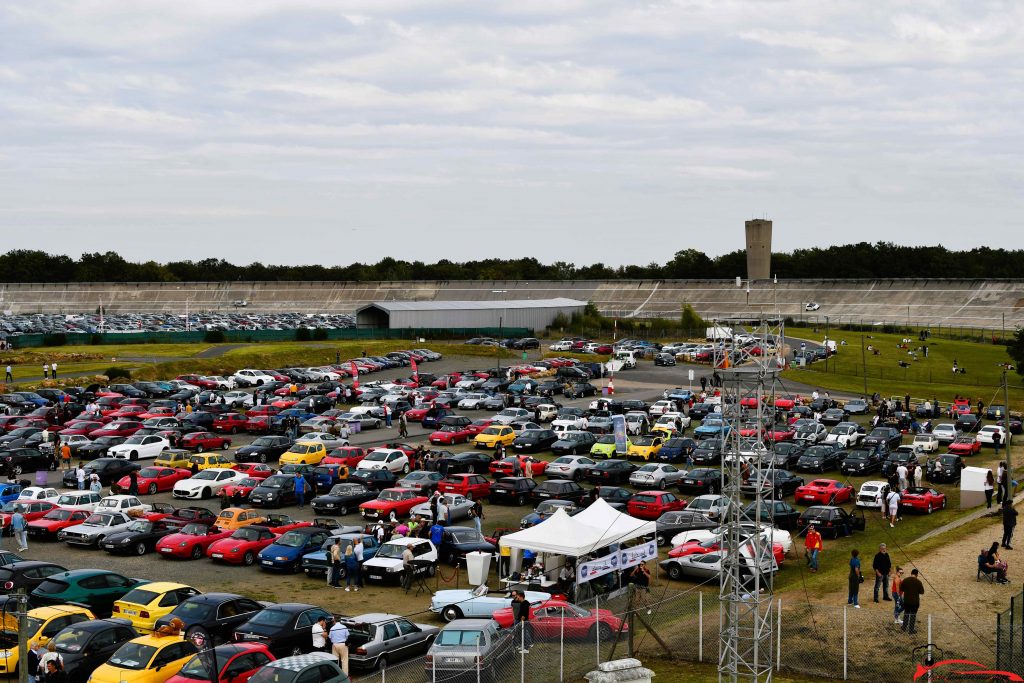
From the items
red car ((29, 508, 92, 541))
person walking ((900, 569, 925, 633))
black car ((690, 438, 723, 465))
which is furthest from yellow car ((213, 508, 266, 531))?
black car ((690, 438, 723, 465))

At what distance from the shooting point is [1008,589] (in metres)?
26.3

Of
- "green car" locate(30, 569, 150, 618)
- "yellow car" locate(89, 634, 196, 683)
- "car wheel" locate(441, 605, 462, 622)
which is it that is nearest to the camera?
"yellow car" locate(89, 634, 196, 683)

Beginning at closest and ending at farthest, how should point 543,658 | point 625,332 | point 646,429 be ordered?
1. point 543,658
2. point 646,429
3. point 625,332

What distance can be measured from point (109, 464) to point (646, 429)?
27281 mm

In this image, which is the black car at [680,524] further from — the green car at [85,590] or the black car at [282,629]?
the green car at [85,590]

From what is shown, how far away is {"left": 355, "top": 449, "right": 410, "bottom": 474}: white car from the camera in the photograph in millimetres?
43156

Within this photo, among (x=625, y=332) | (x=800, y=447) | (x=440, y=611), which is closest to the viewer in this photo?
(x=440, y=611)

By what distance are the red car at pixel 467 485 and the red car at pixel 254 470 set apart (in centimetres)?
706

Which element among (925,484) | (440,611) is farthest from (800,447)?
(440,611)

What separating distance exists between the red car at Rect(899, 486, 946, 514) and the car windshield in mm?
28088

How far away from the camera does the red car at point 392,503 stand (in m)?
36.2

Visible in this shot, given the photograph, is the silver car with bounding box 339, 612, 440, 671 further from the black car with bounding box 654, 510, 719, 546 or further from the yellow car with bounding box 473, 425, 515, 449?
the yellow car with bounding box 473, 425, 515, 449

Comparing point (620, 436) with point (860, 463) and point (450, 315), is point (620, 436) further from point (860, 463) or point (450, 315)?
point (450, 315)

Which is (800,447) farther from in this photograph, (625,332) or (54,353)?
(625,332)
